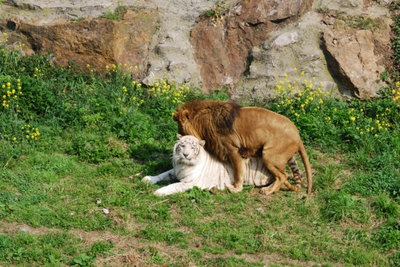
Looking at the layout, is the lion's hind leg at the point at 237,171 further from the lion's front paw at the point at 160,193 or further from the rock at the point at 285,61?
the rock at the point at 285,61

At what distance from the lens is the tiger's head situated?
21.2ft

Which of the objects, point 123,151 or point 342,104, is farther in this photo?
point 342,104

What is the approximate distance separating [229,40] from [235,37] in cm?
15

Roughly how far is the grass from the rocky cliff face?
401mm

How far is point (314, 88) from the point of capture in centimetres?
934

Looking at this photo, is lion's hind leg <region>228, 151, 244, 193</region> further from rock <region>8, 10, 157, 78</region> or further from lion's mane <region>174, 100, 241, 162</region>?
rock <region>8, 10, 157, 78</region>

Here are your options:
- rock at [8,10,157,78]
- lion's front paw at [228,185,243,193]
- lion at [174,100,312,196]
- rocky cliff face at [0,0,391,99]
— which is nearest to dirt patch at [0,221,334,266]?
lion's front paw at [228,185,243,193]

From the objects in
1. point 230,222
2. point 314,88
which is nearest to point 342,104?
point 314,88

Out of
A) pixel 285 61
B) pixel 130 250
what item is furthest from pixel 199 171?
pixel 285 61

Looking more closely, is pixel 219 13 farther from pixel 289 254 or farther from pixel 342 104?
pixel 289 254

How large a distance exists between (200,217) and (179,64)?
466 cm

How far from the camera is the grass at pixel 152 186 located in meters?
5.18

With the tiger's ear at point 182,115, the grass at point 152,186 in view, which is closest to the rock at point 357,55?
the grass at point 152,186

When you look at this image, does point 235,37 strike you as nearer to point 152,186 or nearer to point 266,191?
point 266,191
